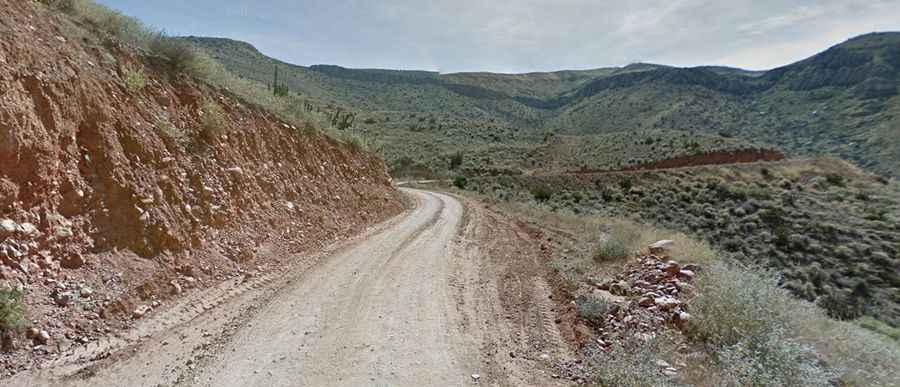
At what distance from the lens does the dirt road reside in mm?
4219

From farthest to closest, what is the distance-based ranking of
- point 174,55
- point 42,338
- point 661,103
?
point 661,103 < point 174,55 < point 42,338

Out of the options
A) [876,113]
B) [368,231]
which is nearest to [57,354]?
[368,231]

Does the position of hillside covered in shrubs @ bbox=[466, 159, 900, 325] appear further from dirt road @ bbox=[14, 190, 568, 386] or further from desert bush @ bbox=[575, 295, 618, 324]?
dirt road @ bbox=[14, 190, 568, 386]

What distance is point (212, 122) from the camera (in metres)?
8.87

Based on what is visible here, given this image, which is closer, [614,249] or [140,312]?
[140,312]

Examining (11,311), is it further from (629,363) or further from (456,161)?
(456,161)

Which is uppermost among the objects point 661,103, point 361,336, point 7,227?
point 661,103

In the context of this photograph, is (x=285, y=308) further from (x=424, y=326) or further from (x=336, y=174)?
(x=336, y=174)

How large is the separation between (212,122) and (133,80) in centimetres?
157

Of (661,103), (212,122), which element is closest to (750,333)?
(212,122)

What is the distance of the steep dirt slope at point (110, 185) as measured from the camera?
488cm

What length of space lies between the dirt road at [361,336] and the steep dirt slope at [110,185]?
0.87m

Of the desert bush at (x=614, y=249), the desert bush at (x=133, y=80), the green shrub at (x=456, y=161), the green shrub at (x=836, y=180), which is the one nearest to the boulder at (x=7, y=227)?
the desert bush at (x=133, y=80)

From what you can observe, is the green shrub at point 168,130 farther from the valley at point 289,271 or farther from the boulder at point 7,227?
the boulder at point 7,227
